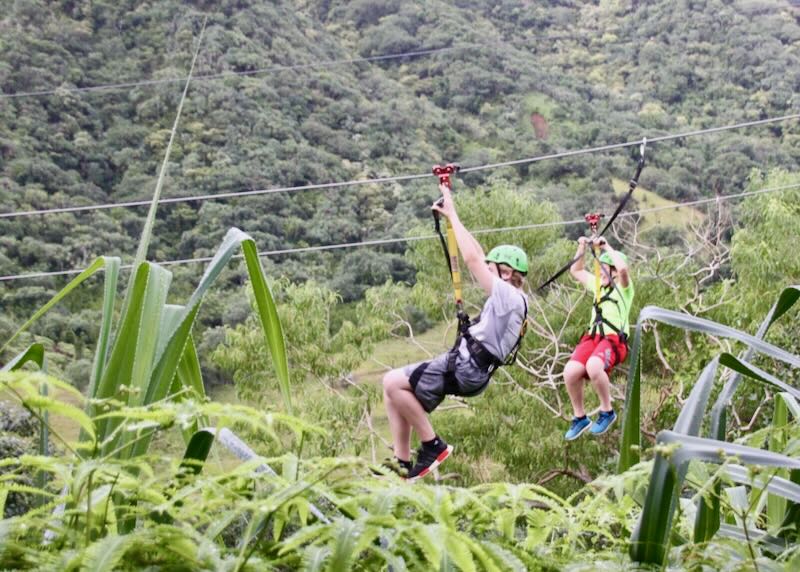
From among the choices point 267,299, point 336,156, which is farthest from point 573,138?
point 267,299

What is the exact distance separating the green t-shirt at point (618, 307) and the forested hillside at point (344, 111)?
1928cm

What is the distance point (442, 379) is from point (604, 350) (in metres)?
1.92

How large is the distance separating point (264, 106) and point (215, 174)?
579cm

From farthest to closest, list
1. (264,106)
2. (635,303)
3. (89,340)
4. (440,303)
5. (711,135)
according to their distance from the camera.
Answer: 1. (264,106)
2. (711,135)
3. (89,340)
4. (440,303)
5. (635,303)

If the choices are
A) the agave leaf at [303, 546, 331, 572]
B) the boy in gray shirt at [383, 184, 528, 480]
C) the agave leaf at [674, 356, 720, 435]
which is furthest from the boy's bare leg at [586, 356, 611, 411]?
the agave leaf at [303, 546, 331, 572]

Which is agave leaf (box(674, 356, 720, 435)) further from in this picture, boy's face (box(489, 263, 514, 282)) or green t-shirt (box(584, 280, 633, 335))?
green t-shirt (box(584, 280, 633, 335))

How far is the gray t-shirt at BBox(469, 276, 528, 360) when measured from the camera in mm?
3506

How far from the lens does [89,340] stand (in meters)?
25.1

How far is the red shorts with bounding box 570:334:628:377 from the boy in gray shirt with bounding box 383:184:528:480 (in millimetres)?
1690

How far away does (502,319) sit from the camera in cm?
353

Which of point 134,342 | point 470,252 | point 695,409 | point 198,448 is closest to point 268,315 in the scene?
point 134,342

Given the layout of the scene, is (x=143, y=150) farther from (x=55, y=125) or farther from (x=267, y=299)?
(x=267, y=299)

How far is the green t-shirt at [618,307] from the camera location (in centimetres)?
522

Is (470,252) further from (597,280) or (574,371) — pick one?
(574,371)
